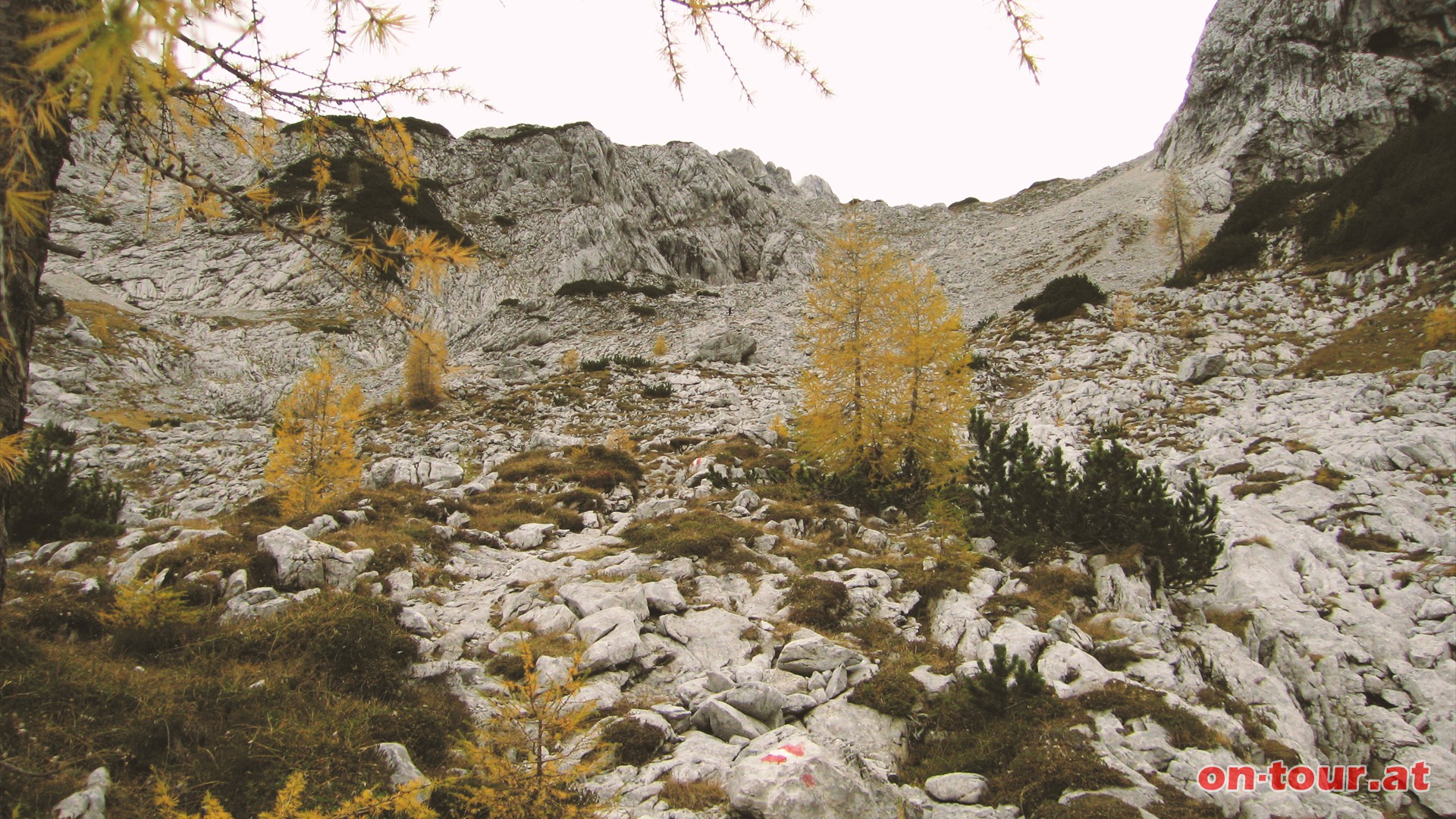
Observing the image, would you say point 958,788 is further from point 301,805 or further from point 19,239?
point 19,239

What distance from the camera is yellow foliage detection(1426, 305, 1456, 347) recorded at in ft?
44.5

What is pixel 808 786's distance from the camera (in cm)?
386

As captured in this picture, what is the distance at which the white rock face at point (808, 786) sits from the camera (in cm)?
379

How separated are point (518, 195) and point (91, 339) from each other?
3782cm

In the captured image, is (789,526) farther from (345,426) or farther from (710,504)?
(345,426)

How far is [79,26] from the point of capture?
1.15m

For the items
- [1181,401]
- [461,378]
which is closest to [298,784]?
[1181,401]

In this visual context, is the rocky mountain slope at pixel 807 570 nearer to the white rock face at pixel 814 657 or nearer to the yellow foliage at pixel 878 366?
the white rock face at pixel 814 657

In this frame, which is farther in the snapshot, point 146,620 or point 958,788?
point 146,620

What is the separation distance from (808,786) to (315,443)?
13.4 metres

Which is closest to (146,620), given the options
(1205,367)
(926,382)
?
(926,382)

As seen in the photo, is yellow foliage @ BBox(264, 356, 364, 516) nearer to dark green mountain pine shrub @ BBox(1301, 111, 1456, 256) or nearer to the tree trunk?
the tree trunk

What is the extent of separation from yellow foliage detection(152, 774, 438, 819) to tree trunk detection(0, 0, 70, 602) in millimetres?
1321

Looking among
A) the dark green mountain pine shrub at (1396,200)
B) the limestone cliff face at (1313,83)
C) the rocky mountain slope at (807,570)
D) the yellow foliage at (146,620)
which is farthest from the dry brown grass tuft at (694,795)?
the limestone cliff face at (1313,83)
